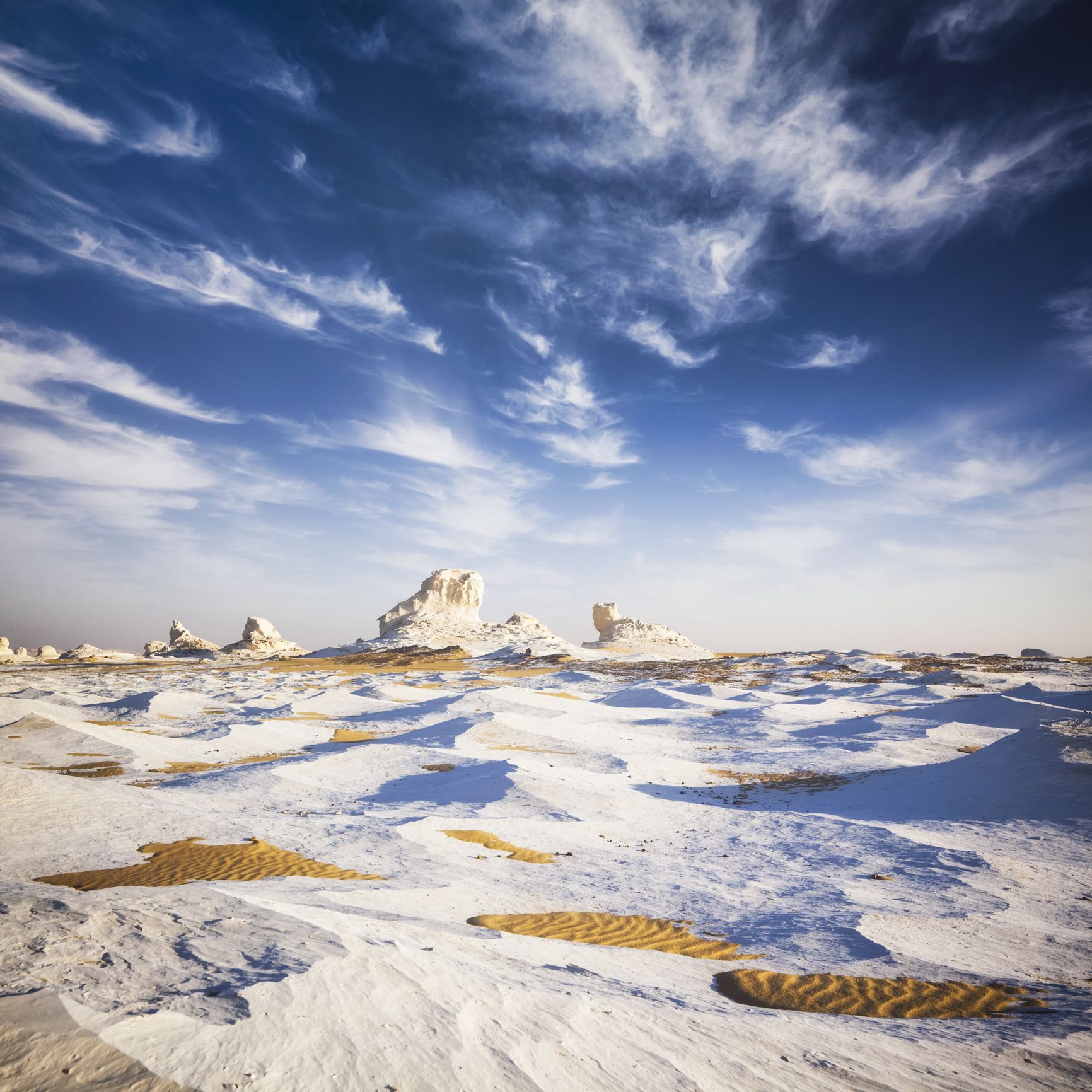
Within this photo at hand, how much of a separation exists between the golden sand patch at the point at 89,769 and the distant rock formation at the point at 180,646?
6792cm

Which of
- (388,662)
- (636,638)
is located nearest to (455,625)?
(388,662)

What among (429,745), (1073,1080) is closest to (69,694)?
(429,745)

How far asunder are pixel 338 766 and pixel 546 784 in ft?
18.4

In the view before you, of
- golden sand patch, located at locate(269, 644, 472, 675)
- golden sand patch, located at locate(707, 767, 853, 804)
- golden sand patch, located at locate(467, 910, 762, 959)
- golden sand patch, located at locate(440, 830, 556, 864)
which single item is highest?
golden sand patch, located at locate(269, 644, 472, 675)

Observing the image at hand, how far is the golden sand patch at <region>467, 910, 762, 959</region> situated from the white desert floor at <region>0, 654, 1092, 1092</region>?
0.21 m

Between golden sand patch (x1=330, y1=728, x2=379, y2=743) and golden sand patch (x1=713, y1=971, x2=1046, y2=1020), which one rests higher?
golden sand patch (x1=330, y1=728, x2=379, y2=743)

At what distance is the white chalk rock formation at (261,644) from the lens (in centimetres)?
7406

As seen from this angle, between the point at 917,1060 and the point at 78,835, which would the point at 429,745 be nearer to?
the point at 78,835

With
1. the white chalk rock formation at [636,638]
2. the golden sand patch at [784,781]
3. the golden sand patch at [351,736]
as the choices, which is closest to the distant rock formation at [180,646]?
the white chalk rock formation at [636,638]

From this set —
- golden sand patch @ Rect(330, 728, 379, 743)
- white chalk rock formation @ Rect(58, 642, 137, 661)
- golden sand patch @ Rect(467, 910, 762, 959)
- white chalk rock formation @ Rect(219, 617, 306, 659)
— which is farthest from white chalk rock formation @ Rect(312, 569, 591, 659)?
golden sand patch @ Rect(467, 910, 762, 959)

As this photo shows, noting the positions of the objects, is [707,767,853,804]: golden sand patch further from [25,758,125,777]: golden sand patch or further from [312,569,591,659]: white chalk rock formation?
[312,569,591,659]: white chalk rock formation

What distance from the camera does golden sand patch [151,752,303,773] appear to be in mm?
14695

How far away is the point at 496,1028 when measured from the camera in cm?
333

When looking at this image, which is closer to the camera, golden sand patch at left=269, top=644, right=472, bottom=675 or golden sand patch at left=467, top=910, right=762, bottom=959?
golden sand patch at left=467, top=910, right=762, bottom=959
